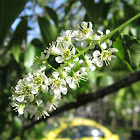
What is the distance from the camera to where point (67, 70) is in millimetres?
515

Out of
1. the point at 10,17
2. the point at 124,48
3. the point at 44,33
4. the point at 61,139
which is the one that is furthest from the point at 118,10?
the point at 61,139

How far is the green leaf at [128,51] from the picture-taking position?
53 cm

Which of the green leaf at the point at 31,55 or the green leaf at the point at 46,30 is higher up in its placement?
the green leaf at the point at 46,30

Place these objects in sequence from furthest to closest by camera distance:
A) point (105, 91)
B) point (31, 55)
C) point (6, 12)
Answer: point (105, 91)
point (31, 55)
point (6, 12)

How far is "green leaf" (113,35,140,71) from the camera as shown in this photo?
1.75 feet

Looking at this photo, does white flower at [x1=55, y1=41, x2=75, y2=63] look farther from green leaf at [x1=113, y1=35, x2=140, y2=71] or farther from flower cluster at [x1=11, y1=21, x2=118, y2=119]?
green leaf at [x1=113, y1=35, x2=140, y2=71]

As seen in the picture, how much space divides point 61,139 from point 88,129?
3.30ft

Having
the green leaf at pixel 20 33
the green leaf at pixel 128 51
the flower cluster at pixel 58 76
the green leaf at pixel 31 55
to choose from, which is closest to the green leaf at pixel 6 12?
the flower cluster at pixel 58 76

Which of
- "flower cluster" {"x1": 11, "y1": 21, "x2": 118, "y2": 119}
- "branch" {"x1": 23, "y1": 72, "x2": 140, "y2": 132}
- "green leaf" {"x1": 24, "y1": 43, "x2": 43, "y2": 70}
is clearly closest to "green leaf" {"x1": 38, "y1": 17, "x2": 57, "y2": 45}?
"green leaf" {"x1": 24, "y1": 43, "x2": 43, "y2": 70}

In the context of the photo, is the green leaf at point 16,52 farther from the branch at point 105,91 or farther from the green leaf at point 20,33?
the branch at point 105,91

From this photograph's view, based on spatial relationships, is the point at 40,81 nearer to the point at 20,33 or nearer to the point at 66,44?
the point at 66,44

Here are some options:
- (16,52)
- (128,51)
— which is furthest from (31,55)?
(128,51)

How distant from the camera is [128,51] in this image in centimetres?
54

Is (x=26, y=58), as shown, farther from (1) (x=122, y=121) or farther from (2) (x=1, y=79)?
(1) (x=122, y=121)
